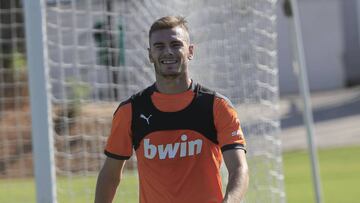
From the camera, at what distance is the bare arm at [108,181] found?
14.9 ft

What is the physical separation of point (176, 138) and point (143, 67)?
12.9 ft

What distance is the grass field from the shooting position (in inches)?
360

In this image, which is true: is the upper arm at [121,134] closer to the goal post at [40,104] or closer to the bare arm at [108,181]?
the bare arm at [108,181]

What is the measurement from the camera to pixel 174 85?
450cm

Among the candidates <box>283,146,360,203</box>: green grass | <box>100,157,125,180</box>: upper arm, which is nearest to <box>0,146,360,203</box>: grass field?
<box>283,146,360,203</box>: green grass

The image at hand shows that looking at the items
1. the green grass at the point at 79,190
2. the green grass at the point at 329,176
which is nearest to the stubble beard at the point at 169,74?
the green grass at the point at 79,190

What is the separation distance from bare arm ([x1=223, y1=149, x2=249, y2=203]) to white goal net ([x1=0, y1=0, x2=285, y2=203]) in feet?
9.98

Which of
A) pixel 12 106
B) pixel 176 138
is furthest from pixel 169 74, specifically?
pixel 12 106

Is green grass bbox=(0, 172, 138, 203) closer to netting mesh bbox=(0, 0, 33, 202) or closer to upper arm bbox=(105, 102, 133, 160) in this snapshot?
netting mesh bbox=(0, 0, 33, 202)

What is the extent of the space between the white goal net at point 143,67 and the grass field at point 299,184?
2.4 inches

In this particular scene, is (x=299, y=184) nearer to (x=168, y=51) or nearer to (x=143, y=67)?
(x=143, y=67)

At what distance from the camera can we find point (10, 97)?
11.8 meters

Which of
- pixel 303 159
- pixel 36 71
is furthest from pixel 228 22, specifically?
pixel 303 159

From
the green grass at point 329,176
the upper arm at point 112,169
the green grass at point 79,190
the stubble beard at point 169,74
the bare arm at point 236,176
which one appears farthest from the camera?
the green grass at point 329,176
